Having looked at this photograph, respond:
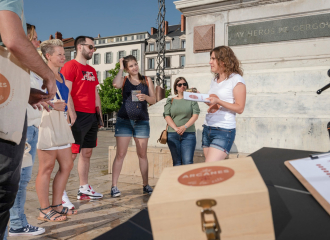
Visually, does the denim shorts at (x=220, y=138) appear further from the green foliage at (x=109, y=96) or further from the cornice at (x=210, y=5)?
the green foliage at (x=109, y=96)

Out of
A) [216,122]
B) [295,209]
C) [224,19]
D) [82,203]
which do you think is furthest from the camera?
[224,19]

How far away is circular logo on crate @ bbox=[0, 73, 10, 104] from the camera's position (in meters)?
1.50

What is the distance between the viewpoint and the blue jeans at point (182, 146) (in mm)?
4434

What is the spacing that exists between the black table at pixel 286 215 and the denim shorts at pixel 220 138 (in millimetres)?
1522

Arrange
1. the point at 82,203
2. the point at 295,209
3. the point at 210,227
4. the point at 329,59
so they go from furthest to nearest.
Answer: the point at 329,59 → the point at 82,203 → the point at 295,209 → the point at 210,227

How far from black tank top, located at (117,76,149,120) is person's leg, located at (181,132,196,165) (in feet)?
2.32

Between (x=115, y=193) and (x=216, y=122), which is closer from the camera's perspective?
(x=216, y=122)

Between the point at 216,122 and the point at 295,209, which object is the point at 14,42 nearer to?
the point at 295,209

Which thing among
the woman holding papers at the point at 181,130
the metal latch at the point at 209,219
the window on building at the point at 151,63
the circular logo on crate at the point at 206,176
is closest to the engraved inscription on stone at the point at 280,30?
the woman holding papers at the point at 181,130

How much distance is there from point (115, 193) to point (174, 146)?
3.84ft

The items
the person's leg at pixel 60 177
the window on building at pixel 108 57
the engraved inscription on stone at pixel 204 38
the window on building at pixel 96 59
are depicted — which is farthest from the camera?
the window on building at pixel 96 59

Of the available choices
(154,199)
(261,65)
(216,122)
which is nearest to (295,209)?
(154,199)

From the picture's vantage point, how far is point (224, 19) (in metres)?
6.21

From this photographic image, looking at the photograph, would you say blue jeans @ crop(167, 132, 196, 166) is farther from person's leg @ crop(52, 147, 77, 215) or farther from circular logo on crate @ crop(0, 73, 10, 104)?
circular logo on crate @ crop(0, 73, 10, 104)
